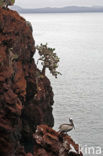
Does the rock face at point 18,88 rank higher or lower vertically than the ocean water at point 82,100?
higher

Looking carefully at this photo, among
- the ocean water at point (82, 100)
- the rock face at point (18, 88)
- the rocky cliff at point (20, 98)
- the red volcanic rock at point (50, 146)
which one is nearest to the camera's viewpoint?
the red volcanic rock at point (50, 146)

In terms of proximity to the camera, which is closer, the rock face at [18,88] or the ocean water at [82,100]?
the rock face at [18,88]

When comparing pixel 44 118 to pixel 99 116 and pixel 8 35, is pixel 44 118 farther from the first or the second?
pixel 8 35

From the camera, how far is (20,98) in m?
41.0

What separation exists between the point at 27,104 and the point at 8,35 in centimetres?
1441

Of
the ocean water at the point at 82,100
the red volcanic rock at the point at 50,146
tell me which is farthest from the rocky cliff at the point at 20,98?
the ocean water at the point at 82,100

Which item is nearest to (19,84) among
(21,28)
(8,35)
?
(8,35)

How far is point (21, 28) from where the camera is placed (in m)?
47.9

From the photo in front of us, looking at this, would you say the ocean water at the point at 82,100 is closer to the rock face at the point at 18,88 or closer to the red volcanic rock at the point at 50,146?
the rock face at the point at 18,88

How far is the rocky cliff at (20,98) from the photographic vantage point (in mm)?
→ 30359

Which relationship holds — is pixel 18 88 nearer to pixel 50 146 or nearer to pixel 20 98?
pixel 20 98

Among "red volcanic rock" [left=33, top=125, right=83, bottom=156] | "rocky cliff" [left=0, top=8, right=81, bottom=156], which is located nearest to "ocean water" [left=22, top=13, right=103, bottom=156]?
"rocky cliff" [left=0, top=8, right=81, bottom=156]

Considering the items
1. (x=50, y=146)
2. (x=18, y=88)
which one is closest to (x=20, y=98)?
(x=18, y=88)

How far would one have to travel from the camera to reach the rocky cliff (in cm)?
3036
